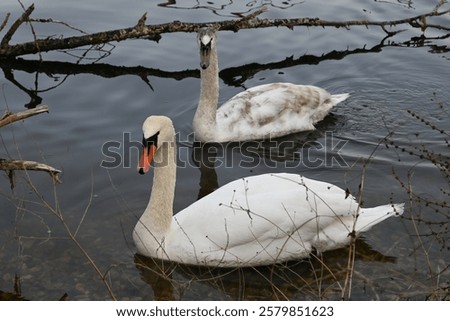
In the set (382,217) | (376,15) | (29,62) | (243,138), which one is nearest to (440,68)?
(376,15)

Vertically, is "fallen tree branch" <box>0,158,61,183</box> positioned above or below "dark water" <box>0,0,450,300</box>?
above

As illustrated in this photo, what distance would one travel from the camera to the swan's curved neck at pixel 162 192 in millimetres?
8086

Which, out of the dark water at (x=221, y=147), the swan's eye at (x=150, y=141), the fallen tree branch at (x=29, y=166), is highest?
the swan's eye at (x=150, y=141)

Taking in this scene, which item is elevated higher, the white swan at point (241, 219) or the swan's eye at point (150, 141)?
the swan's eye at point (150, 141)

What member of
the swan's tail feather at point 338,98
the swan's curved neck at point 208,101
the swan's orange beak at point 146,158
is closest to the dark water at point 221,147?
the swan's tail feather at point 338,98

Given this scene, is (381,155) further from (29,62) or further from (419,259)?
(29,62)

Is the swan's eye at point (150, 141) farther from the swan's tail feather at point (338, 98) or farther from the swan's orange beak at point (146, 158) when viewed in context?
the swan's tail feather at point (338, 98)

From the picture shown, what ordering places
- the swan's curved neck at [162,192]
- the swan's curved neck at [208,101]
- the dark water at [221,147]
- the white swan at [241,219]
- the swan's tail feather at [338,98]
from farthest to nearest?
1. the swan's tail feather at [338,98]
2. the swan's curved neck at [208,101]
3. the swan's curved neck at [162,192]
4. the dark water at [221,147]
5. the white swan at [241,219]

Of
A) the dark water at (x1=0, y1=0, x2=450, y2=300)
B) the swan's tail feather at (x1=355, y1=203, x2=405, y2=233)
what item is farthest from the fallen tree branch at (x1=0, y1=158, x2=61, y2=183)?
the swan's tail feather at (x1=355, y1=203, x2=405, y2=233)

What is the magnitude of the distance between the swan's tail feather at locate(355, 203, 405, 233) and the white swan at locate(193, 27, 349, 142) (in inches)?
122

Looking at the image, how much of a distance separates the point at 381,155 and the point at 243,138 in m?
1.90

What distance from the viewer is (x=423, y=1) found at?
16.8 m

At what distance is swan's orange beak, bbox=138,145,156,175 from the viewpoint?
304 inches

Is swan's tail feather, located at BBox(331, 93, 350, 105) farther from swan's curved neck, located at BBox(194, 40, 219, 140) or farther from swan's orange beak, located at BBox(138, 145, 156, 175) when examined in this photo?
swan's orange beak, located at BBox(138, 145, 156, 175)
